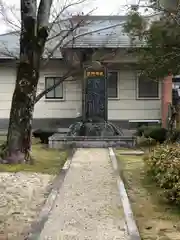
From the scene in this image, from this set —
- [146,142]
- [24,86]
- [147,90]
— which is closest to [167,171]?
[24,86]

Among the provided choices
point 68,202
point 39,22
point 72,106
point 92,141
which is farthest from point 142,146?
point 68,202

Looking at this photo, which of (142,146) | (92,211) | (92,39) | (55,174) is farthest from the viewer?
(92,39)

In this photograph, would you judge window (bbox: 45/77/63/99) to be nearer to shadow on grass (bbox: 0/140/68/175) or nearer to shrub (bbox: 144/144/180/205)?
shadow on grass (bbox: 0/140/68/175)

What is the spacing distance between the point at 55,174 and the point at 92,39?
14.1m

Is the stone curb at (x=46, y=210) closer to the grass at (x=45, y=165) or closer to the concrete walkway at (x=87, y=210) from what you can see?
the concrete walkway at (x=87, y=210)

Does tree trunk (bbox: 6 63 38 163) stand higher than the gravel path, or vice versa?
tree trunk (bbox: 6 63 38 163)

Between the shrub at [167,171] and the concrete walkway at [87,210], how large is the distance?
0.84m

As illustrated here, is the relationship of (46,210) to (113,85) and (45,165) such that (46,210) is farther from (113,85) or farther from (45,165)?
(113,85)

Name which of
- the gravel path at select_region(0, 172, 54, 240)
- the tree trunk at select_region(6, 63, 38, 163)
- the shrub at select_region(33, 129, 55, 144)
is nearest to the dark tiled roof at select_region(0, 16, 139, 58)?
the shrub at select_region(33, 129, 55, 144)

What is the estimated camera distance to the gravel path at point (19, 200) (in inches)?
260

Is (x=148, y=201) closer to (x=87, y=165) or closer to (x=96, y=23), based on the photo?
(x=87, y=165)

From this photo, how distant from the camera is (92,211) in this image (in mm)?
7262

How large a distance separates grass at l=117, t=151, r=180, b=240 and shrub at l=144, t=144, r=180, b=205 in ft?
0.55

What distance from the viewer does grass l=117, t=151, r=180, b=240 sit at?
249 inches
